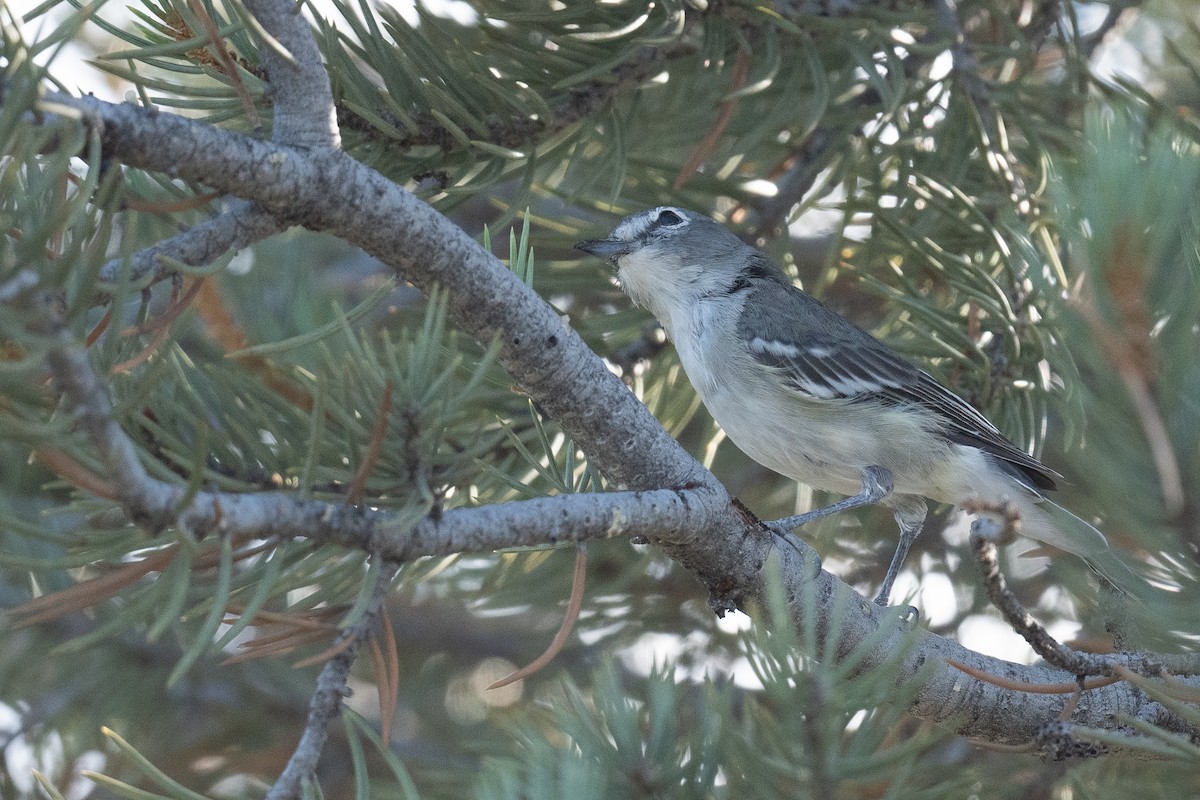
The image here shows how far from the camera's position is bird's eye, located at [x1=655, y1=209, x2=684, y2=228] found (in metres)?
2.91

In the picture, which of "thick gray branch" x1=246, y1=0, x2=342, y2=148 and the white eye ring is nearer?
"thick gray branch" x1=246, y1=0, x2=342, y2=148

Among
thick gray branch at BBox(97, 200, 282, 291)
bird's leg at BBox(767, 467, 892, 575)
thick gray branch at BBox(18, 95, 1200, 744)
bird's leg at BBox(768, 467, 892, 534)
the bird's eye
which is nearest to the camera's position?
thick gray branch at BBox(18, 95, 1200, 744)

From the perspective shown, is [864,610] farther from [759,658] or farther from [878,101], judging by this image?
[878,101]

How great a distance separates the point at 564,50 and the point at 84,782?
2113 mm

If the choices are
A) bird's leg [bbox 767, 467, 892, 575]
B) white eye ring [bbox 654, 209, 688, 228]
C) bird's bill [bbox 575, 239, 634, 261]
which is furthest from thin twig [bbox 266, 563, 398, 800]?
white eye ring [bbox 654, 209, 688, 228]

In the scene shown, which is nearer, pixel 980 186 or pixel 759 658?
pixel 759 658

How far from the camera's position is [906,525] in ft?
9.92

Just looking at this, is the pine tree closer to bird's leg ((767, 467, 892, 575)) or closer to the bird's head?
the bird's head

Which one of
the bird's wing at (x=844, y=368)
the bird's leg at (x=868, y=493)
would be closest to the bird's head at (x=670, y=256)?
the bird's wing at (x=844, y=368)

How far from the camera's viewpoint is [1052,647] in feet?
4.75

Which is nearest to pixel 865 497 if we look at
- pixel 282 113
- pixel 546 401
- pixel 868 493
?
pixel 868 493

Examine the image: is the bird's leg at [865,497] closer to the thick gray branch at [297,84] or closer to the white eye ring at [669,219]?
the white eye ring at [669,219]

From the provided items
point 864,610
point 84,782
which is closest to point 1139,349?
point 864,610

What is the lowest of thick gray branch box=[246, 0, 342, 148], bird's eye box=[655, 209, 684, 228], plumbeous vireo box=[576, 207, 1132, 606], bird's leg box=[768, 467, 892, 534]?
bird's leg box=[768, 467, 892, 534]
